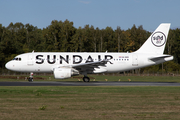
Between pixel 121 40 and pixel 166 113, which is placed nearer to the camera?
pixel 166 113

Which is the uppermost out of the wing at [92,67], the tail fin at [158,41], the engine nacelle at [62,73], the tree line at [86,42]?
the tree line at [86,42]

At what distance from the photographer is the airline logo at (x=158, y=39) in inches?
1592

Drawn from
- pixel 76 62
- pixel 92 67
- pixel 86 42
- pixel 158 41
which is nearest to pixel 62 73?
pixel 76 62

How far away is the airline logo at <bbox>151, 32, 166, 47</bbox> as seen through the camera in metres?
40.4

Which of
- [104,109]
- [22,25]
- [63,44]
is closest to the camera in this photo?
[104,109]

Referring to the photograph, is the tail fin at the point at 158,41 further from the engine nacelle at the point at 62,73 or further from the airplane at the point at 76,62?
the engine nacelle at the point at 62,73

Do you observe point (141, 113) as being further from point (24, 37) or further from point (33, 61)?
point (24, 37)

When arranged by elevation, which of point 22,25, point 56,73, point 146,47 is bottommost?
point 56,73

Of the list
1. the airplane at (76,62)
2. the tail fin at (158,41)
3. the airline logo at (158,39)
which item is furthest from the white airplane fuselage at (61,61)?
the airline logo at (158,39)

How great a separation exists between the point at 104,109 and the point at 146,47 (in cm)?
2762

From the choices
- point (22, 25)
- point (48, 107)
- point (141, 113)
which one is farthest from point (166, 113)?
point (22, 25)

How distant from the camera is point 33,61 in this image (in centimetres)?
3681

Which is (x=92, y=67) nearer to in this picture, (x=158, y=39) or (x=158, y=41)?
(x=158, y=41)

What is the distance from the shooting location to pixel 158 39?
40469 millimetres
